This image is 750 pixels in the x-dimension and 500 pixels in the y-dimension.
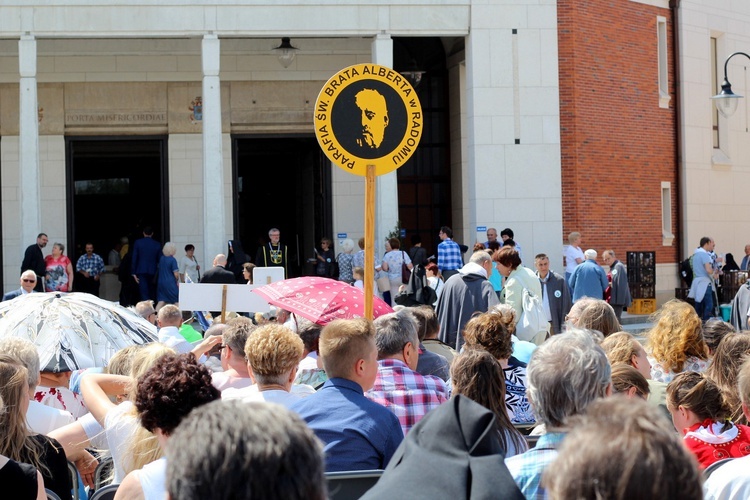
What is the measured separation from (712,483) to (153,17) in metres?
18.8

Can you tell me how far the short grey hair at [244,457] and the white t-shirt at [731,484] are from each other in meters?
2.04

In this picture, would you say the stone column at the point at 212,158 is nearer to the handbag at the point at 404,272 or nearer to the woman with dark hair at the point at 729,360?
the handbag at the point at 404,272

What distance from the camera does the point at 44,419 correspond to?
5.15 metres

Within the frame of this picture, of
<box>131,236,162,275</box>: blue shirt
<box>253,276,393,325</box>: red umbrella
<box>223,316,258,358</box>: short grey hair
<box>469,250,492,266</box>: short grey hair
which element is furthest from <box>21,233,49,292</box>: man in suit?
<box>223,316,258,358</box>: short grey hair

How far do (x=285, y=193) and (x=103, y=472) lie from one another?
27279 mm

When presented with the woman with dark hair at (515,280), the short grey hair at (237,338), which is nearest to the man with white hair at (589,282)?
the woman with dark hair at (515,280)

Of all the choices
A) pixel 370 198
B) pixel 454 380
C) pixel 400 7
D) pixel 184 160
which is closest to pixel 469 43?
pixel 400 7

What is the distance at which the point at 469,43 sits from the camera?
70.3 feet

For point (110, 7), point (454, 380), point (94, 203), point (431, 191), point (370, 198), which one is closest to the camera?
point (454, 380)

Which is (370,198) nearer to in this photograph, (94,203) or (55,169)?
(55,169)

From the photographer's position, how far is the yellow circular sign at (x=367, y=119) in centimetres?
719

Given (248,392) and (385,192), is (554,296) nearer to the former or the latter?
(385,192)

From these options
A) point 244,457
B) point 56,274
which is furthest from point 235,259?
point 244,457

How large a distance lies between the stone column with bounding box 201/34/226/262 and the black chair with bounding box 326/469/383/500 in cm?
1678
